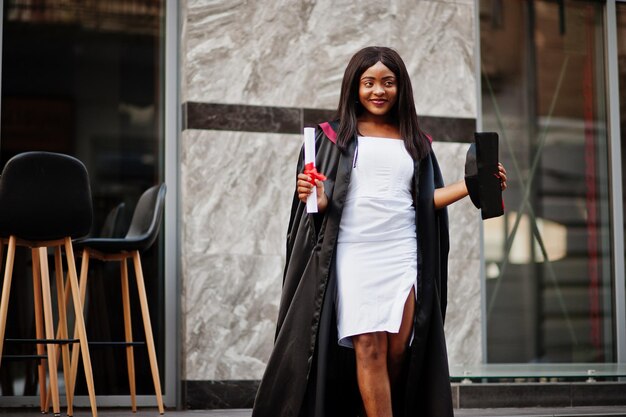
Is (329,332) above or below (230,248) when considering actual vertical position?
below

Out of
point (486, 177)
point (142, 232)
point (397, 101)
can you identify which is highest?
point (397, 101)

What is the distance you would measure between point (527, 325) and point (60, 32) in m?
3.81

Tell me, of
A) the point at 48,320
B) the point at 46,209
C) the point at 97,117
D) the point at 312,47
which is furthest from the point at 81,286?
the point at 312,47

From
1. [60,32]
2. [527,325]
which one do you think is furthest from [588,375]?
[60,32]

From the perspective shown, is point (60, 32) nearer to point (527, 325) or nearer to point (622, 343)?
point (527, 325)

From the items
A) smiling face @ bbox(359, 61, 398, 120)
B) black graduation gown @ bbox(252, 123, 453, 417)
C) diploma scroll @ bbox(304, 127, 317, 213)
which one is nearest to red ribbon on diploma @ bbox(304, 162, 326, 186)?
diploma scroll @ bbox(304, 127, 317, 213)

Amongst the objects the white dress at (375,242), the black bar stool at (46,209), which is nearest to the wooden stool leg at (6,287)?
the black bar stool at (46,209)

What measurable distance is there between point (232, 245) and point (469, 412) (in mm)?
1782

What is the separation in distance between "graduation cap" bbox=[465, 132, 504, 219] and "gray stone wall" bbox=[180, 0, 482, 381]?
293 centimetres

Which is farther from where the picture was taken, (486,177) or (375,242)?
(375,242)

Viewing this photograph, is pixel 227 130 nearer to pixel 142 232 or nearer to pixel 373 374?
pixel 142 232

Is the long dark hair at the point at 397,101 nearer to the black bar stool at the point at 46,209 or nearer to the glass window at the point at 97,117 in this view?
the black bar stool at the point at 46,209

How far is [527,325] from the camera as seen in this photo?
830 centimetres

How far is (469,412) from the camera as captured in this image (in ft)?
22.3
